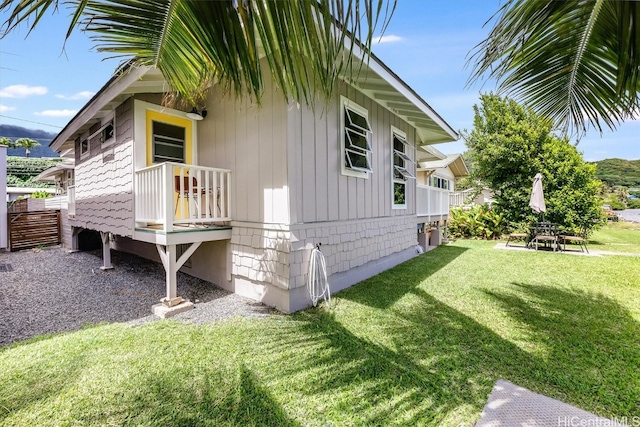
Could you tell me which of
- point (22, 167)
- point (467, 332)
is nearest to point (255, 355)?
point (467, 332)

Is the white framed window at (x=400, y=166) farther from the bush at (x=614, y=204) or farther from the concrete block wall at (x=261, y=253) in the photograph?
the bush at (x=614, y=204)

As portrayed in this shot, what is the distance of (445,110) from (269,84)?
6103mm

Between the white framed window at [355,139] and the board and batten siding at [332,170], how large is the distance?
118mm

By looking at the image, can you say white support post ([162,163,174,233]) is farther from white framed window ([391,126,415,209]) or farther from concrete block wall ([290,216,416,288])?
A: white framed window ([391,126,415,209])

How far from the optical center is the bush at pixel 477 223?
13.4 m

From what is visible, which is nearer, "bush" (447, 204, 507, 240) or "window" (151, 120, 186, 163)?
"window" (151, 120, 186, 163)

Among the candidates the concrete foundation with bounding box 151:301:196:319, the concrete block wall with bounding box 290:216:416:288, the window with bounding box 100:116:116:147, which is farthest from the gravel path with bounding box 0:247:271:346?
the window with bounding box 100:116:116:147

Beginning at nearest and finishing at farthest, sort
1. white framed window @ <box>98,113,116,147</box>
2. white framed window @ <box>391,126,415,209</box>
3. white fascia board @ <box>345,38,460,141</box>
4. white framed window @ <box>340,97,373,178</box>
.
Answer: white fascia board @ <box>345,38,460,141</box>, white framed window @ <box>340,97,373,178</box>, white framed window @ <box>98,113,116,147</box>, white framed window @ <box>391,126,415,209</box>

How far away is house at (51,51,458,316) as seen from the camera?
179 inches

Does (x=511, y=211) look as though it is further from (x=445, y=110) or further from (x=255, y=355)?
(x=255, y=355)

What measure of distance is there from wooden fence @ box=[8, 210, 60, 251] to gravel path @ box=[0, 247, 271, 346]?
13.4 ft

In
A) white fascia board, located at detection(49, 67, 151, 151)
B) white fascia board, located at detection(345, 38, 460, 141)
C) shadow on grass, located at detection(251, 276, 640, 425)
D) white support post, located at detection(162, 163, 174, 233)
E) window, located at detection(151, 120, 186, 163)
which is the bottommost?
shadow on grass, located at detection(251, 276, 640, 425)

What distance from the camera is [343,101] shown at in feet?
18.6

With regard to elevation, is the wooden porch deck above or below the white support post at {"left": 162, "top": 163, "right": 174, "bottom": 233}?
below
